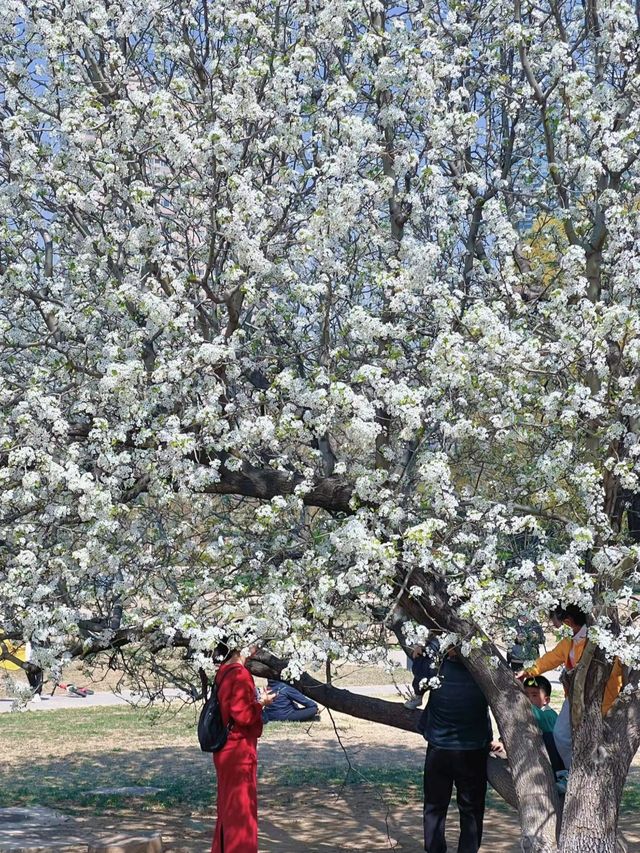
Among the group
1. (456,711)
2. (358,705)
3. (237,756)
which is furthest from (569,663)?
(237,756)

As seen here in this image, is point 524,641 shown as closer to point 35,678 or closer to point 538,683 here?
point 538,683

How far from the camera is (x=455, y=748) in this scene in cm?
720

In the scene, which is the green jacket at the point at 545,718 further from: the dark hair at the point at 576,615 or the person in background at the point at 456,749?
the dark hair at the point at 576,615

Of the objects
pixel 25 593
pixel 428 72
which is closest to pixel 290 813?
pixel 25 593

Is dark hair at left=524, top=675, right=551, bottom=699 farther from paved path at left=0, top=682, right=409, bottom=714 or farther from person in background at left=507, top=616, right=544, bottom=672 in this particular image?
paved path at left=0, top=682, right=409, bottom=714

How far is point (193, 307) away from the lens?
6934 mm

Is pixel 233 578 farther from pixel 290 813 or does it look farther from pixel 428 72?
pixel 290 813

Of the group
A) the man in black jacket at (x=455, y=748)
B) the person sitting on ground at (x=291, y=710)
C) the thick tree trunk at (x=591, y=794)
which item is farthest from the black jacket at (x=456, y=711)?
the person sitting on ground at (x=291, y=710)

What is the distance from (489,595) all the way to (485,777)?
6.18 feet

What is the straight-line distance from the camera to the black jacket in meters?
7.22

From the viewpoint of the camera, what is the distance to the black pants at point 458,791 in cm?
726

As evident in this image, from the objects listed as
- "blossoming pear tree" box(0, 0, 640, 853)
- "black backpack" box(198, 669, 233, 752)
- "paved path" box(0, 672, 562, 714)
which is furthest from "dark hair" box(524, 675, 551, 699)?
"paved path" box(0, 672, 562, 714)

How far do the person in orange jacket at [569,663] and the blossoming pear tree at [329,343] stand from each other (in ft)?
0.35

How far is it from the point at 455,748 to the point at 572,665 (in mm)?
889
